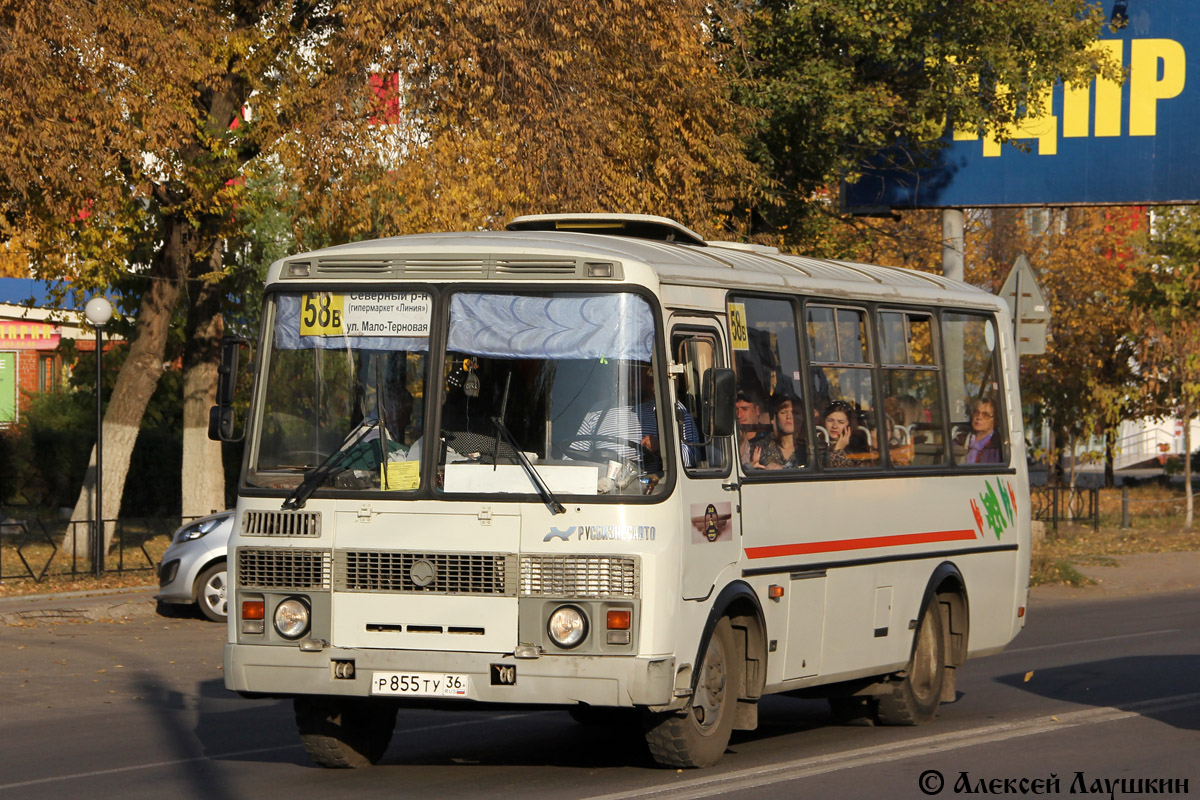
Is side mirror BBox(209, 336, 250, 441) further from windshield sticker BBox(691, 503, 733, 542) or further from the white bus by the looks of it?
windshield sticker BBox(691, 503, 733, 542)

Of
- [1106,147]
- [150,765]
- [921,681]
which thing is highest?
[1106,147]

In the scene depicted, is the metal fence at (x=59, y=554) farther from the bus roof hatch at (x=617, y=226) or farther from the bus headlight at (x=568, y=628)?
the bus headlight at (x=568, y=628)

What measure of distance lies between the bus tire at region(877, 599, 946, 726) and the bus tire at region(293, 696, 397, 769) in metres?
3.50

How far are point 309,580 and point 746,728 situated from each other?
8.28 feet

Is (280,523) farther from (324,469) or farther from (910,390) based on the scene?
(910,390)

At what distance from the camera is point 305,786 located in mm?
8727

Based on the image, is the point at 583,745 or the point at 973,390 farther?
the point at 973,390

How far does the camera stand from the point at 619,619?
823 centimetres

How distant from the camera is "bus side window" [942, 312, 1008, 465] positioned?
39.2ft

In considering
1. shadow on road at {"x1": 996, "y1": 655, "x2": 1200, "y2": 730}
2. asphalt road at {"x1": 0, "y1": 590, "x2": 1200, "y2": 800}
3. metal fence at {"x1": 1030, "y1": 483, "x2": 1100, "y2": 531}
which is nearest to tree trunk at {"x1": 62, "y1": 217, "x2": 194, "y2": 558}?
asphalt road at {"x1": 0, "y1": 590, "x2": 1200, "y2": 800}

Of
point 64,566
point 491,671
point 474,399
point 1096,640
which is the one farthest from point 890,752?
point 64,566

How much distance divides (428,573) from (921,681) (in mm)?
4337

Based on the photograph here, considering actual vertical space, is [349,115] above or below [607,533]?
above

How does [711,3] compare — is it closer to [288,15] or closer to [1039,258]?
[288,15]
